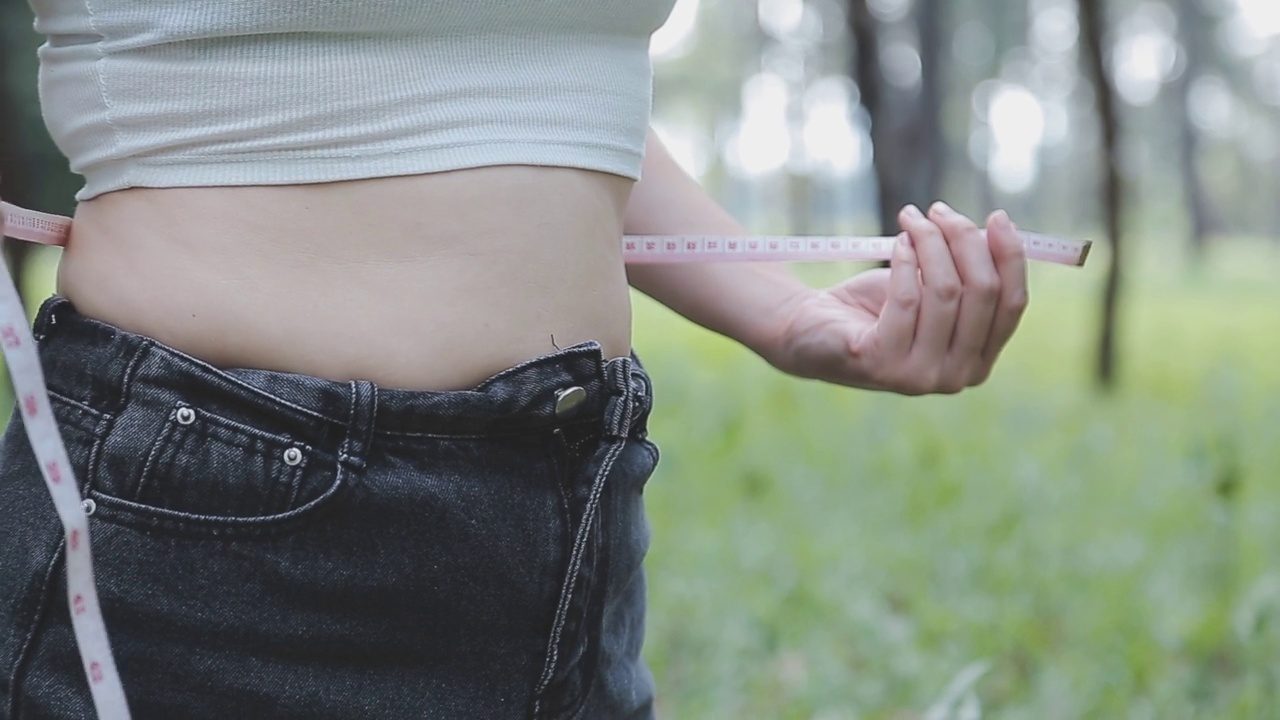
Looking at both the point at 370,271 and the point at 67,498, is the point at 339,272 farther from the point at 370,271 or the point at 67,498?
the point at 67,498

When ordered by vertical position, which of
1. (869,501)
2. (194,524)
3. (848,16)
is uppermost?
(848,16)

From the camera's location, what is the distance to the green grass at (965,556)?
2803 mm

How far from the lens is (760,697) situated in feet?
9.12

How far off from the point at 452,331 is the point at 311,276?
109 mm

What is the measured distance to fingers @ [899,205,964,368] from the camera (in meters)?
1.14

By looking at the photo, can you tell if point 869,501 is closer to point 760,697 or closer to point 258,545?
point 760,697

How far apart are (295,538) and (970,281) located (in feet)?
2.07

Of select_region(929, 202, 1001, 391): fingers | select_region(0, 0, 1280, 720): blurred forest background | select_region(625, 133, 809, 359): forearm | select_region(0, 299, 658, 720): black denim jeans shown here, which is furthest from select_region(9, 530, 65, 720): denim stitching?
select_region(0, 0, 1280, 720): blurred forest background

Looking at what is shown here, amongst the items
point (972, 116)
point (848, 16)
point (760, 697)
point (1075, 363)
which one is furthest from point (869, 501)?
point (972, 116)

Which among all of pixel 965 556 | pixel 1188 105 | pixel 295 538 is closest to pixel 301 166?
pixel 295 538

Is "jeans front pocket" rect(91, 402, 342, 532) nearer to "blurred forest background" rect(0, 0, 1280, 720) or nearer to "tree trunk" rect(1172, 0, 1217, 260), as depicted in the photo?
"blurred forest background" rect(0, 0, 1280, 720)

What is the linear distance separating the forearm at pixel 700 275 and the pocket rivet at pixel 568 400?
1.26ft

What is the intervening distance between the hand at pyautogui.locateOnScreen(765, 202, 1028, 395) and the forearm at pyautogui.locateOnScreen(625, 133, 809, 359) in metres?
0.05

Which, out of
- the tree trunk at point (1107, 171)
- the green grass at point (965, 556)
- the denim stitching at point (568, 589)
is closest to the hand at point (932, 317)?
the denim stitching at point (568, 589)
